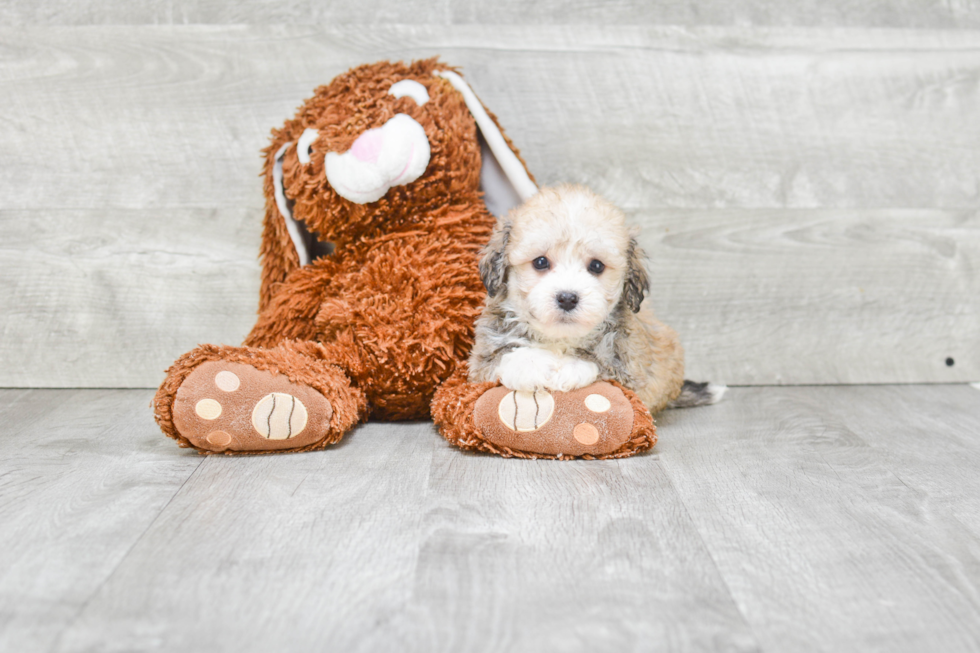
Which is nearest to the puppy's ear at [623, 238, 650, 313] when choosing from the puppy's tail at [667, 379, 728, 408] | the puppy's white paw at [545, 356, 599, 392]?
the puppy's white paw at [545, 356, 599, 392]

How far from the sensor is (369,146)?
171cm

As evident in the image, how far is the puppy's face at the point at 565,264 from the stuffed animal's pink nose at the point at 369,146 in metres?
0.33

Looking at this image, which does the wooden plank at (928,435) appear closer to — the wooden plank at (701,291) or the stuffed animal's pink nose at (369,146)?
the wooden plank at (701,291)

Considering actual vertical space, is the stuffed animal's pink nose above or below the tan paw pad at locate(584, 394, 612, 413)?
above

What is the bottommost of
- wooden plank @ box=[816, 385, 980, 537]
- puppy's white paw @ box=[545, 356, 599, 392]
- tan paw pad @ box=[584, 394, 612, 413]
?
wooden plank @ box=[816, 385, 980, 537]

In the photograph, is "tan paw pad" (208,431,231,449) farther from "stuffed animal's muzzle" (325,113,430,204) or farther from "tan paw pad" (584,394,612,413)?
"tan paw pad" (584,394,612,413)

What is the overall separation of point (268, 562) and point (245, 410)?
0.48m

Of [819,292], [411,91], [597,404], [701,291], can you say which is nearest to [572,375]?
[597,404]

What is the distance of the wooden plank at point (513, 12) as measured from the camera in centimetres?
214

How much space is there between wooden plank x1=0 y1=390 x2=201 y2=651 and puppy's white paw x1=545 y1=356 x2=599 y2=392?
2.28ft

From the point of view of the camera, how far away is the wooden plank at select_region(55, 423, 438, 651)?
0.95 m

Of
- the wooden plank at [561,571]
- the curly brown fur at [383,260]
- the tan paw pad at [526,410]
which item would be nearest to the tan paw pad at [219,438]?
the curly brown fur at [383,260]

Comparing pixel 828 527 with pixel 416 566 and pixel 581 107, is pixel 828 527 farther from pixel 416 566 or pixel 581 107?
pixel 581 107

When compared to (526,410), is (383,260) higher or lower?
higher
